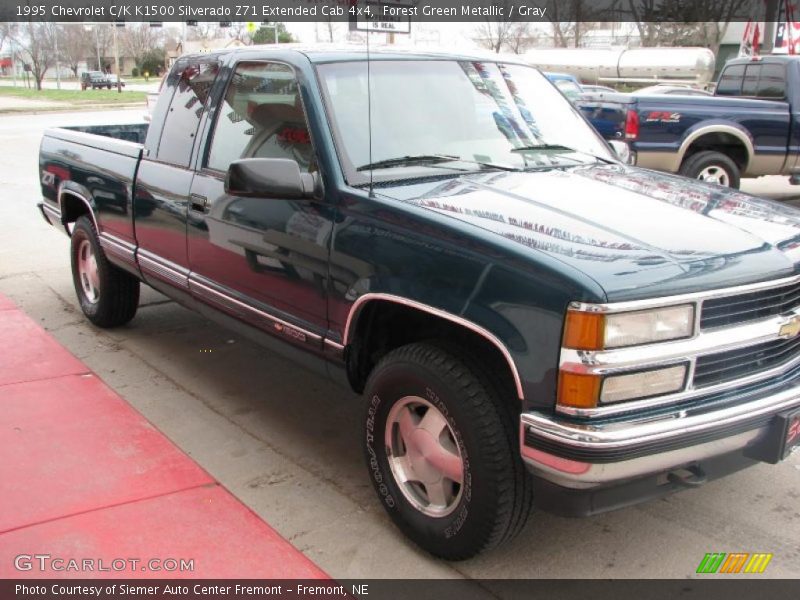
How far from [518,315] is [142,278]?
3280mm

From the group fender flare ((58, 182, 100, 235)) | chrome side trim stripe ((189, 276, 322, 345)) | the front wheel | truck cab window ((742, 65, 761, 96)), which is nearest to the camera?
the front wheel

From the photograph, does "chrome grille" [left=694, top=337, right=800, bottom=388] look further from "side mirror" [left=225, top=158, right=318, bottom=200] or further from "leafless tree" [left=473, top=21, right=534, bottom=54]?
"leafless tree" [left=473, top=21, right=534, bottom=54]

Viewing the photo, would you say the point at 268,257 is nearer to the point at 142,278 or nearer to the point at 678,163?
the point at 142,278

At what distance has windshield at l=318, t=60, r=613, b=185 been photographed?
3639 millimetres

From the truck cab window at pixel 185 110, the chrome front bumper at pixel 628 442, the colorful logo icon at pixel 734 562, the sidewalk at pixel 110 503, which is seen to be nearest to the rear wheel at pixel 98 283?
the sidewalk at pixel 110 503

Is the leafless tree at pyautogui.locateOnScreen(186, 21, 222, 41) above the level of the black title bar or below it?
above

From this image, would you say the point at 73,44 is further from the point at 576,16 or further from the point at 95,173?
the point at 95,173

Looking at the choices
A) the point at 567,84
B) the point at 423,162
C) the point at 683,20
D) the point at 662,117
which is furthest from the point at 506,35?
the point at 423,162

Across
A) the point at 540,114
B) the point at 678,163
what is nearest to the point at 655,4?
the point at 678,163

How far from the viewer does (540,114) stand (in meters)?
4.25

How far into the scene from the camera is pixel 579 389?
256 centimetres

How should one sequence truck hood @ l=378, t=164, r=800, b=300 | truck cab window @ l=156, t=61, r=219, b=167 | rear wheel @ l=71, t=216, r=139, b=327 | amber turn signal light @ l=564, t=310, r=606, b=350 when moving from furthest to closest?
1. rear wheel @ l=71, t=216, r=139, b=327
2. truck cab window @ l=156, t=61, r=219, b=167
3. truck hood @ l=378, t=164, r=800, b=300
4. amber turn signal light @ l=564, t=310, r=606, b=350

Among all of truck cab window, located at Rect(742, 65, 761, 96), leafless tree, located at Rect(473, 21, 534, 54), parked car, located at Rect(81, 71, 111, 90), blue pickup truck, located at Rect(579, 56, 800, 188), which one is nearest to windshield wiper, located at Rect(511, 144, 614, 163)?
blue pickup truck, located at Rect(579, 56, 800, 188)

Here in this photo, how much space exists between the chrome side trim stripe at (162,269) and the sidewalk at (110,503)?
30.0 inches
